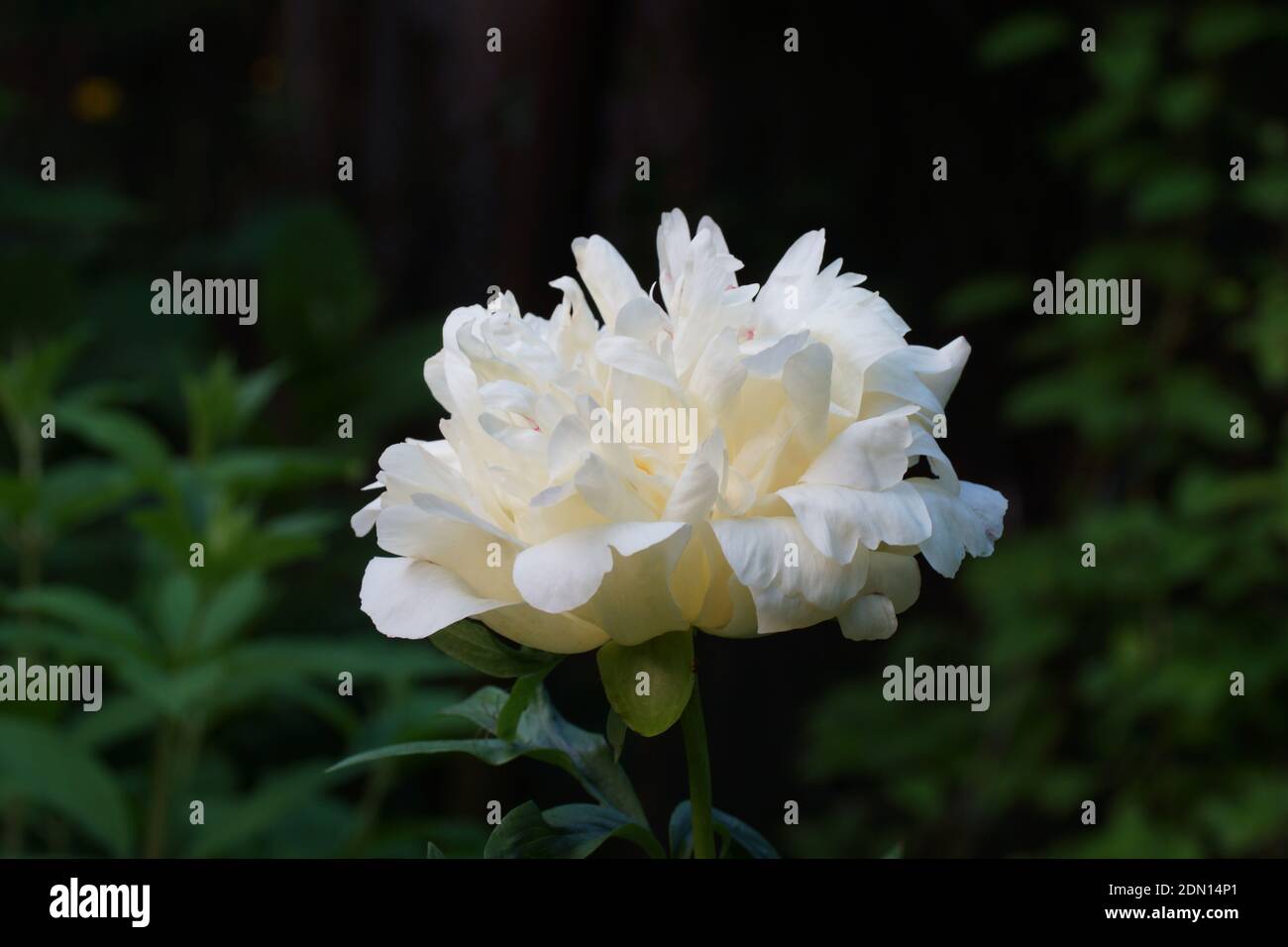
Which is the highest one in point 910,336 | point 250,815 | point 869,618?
point 910,336

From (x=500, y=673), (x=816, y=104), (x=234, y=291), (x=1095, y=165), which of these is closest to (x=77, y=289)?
(x=234, y=291)

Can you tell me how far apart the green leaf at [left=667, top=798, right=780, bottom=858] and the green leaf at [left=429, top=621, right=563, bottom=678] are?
0.07m

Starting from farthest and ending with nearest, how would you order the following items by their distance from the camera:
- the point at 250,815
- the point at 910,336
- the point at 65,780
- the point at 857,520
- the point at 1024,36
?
the point at 910,336
the point at 1024,36
the point at 250,815
the point at 65,780
the point at 857,520

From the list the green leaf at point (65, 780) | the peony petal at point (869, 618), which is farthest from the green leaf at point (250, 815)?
the peony petal at point (869, 618)

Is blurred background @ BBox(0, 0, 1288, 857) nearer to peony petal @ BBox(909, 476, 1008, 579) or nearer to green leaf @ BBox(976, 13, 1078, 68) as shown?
green leaf @ BBox(976, 13, 1078, 68)

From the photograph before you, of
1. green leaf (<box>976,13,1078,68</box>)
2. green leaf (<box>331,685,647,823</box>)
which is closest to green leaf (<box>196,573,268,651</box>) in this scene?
green leaf (<box>331,685,647,823</box>)

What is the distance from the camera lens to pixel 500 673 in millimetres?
392

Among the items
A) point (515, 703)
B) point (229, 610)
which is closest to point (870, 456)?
point (515, 703)

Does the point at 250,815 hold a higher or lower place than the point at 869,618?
lower

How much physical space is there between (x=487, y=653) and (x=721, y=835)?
0.09 meters

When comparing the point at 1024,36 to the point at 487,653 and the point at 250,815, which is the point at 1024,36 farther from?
the point at 487,653

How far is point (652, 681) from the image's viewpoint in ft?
1.26

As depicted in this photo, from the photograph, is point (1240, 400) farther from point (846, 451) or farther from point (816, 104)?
point (846, 451)

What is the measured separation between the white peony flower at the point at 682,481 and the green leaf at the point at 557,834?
0.05 meters
